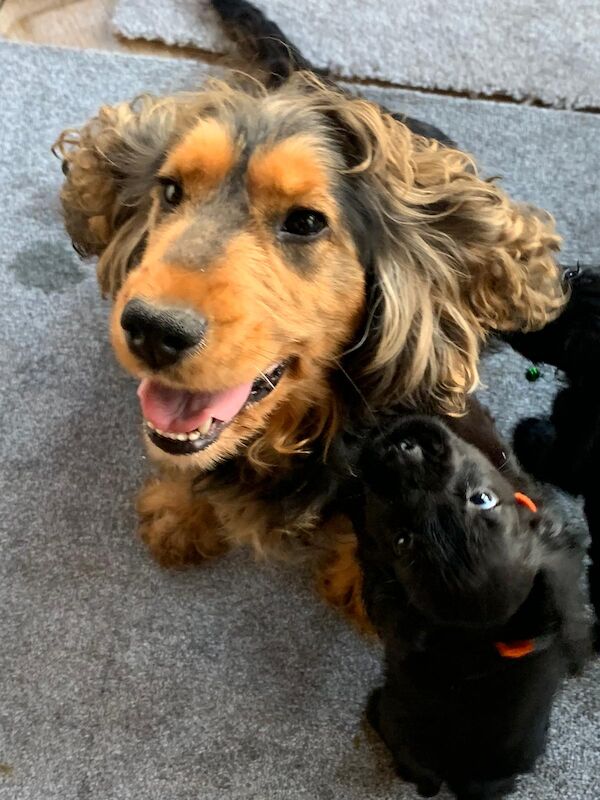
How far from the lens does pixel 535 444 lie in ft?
5.19

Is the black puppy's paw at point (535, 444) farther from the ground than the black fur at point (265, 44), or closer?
closer

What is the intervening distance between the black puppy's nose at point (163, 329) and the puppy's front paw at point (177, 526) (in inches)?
23.3

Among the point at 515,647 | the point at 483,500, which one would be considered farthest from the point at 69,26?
the point at 515,647

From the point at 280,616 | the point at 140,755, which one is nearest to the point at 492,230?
the point at 280,616

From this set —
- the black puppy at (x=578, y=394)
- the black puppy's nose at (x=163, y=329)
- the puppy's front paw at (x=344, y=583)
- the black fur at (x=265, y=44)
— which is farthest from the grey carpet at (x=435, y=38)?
the black puppy's nose at (x=163, y=329)

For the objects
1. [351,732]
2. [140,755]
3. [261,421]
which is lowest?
[140,755]

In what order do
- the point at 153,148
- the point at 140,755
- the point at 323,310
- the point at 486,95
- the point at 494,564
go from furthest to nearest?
1. the point at 486,95
2. the point at 140,755
3. the point at 153,148
4. the point at 323,310
5. the point at 494,564

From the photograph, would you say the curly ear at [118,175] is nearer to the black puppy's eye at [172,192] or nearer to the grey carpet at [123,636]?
the black puppy's eye at [172,192]

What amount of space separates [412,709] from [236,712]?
41cm

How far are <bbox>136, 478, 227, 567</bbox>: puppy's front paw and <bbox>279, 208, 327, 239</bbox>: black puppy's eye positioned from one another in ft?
2.06

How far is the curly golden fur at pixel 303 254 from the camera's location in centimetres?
98

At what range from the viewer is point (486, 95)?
2096mm

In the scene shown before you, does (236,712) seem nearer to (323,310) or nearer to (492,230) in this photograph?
(323,310)

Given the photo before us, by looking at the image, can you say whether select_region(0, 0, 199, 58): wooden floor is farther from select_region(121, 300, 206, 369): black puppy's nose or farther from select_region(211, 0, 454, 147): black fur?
select_region(121, 300, 206, 369): black puppy's nose
